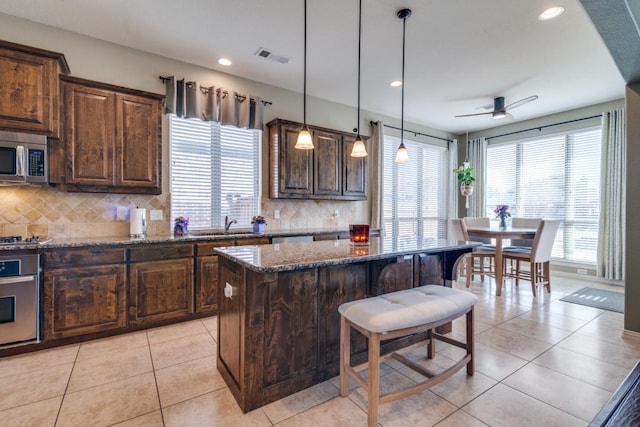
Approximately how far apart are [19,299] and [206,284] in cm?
145

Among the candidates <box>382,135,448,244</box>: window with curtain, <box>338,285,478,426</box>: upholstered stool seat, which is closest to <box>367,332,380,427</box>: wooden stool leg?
<box>338,285,478,426</box>: upholstered stool seat

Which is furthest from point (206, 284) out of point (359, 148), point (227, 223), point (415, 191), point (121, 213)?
point (415, 191)

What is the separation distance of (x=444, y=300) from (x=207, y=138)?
132 inches

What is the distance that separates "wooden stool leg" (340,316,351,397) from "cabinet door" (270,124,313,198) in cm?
251

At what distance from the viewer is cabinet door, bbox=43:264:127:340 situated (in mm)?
2555

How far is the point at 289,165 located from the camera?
13.6 feet

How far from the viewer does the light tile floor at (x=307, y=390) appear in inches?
68.8

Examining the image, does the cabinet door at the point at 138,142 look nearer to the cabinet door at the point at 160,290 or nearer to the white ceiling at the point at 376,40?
the white ceiling at the point at 376,40

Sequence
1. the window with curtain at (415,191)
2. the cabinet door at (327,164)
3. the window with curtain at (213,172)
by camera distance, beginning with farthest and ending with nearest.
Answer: the window with curtain at (415,191) → the cabinet door at (327,164) → the window with curtain at (213,172)

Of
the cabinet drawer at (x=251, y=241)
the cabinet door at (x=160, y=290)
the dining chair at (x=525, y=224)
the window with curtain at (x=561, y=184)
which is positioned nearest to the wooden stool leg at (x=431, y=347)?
the cabinet drawer at (x=251, y=241)

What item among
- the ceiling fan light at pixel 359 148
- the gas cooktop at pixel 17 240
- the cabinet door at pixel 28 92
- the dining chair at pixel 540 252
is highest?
the cabinet door at pixel 28 92

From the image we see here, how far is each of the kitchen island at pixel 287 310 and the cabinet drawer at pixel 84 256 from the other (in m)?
1.31

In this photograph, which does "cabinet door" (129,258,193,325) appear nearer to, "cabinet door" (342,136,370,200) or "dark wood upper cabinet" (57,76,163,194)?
"dark wood upper cabinet" (57,76,163,194)

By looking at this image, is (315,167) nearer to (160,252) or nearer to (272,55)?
(272,55)
